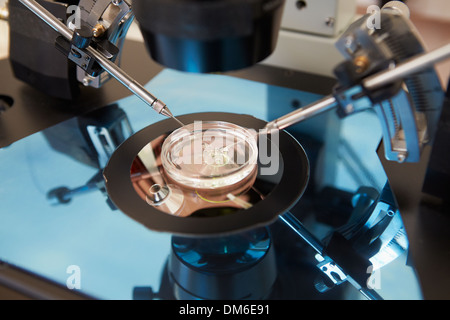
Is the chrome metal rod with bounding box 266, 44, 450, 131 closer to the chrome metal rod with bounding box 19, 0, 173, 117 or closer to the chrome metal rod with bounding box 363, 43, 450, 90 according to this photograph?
the chrome metal rod with bounding box 363, 43, 450, 90

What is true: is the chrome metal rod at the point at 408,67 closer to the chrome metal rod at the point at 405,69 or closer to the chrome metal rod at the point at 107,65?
the chrome metal rod at the point at 405,69

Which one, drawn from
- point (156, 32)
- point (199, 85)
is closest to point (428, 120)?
point (156, 32)

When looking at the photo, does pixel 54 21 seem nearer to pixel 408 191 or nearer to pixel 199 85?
pixel 199 85

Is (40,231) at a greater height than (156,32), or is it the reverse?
(156,32)

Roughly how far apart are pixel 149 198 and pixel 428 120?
14.6 inches

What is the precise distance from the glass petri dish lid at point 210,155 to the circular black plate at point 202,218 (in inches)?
1.4

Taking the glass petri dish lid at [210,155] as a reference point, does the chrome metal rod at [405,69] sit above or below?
above

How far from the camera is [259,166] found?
0.65 metres

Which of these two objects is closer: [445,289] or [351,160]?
[445,289]

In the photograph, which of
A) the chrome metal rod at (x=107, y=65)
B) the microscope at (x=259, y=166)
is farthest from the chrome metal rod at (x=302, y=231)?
the chrome metal rod at (x=107, y=65)

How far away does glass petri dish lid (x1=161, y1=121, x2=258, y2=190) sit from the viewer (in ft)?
2.00

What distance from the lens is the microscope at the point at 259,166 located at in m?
0.46

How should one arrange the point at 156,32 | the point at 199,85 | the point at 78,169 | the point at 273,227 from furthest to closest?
the point at 199,85, the point at 78,169, the point at 273,227, the point at 156,32

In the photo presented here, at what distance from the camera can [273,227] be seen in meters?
0.59
